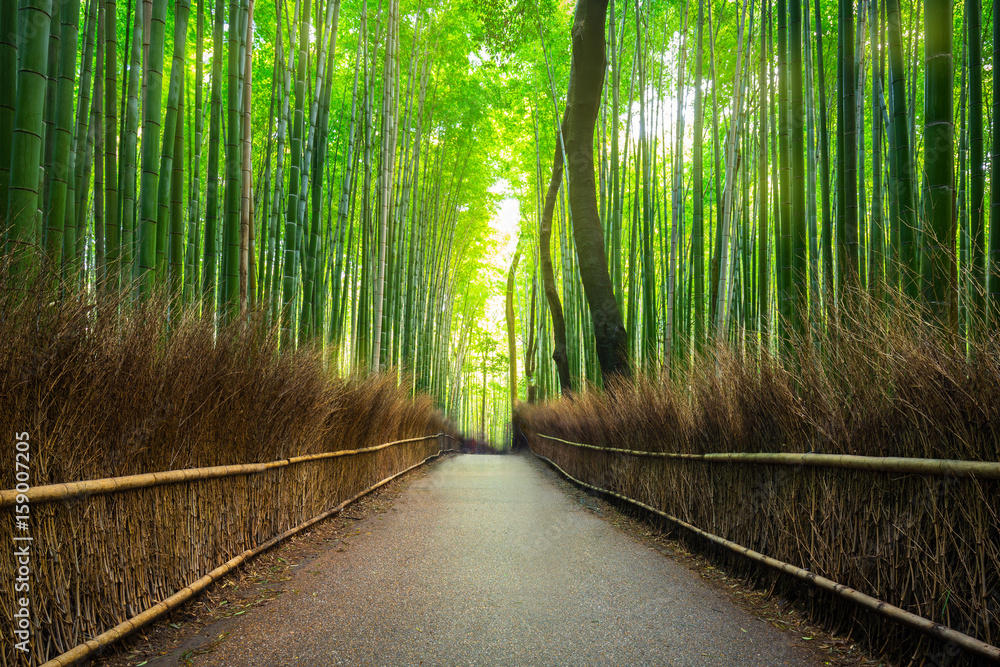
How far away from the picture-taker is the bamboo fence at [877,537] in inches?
61.7

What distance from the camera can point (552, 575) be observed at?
9.71ft

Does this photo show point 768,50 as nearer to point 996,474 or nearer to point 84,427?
point 996,474

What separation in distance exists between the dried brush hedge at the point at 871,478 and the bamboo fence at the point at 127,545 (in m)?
2.17

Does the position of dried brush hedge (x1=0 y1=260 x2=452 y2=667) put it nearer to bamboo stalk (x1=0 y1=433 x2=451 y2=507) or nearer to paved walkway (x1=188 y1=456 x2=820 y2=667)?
bamboo stalk (x1=0 y1=433 x2=451 y2=507)

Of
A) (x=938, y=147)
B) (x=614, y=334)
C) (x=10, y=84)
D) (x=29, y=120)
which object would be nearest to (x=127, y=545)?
(x=29, y=120)

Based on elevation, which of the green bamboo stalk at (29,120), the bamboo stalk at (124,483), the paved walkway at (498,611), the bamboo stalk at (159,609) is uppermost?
the green bamboo stalk at (29,120)

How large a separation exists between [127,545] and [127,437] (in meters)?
0.32

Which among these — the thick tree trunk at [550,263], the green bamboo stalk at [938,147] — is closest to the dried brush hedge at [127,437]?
the green bamboo stalk at [938,147]

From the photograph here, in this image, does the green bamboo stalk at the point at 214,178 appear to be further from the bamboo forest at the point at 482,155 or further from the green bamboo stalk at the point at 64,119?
the green bamboo stalk at the point at 64,119

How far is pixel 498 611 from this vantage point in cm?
239

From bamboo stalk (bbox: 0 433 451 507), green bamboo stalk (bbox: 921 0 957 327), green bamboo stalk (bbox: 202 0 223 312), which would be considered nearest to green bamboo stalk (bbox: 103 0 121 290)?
green bamboo stalk (bbox: 202 0 223 312)

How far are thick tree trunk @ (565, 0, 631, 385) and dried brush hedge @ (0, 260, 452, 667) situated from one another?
384cm

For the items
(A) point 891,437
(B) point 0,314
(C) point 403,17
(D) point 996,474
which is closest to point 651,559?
(A) point 891,437

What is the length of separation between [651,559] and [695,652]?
1.34 meters
